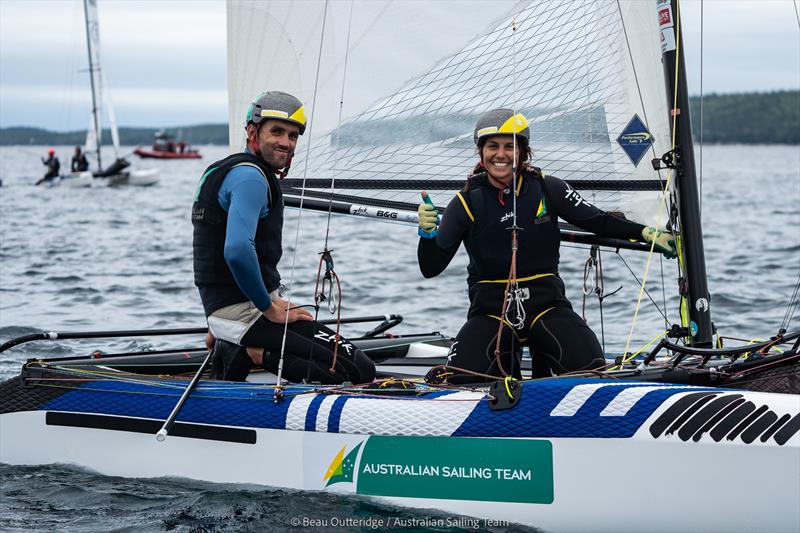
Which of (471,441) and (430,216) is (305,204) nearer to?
(430,216)

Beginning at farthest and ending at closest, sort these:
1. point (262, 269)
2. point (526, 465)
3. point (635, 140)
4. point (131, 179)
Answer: point (131, 179), point (635, 140), point (262, 269), point (526, 465)

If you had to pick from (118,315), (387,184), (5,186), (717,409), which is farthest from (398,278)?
(5,186)

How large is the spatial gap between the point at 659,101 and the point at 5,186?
35.1 metres

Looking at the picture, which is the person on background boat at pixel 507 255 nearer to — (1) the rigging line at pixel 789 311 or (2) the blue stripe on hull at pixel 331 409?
(2) the blue stripe on hull at pixel 331 409

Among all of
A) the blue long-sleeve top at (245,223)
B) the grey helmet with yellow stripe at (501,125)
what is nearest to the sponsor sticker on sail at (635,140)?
the grey helmet with yellow stripe at (501,125)

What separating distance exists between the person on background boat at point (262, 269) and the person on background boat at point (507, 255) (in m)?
0.52

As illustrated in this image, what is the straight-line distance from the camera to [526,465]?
4020 mm

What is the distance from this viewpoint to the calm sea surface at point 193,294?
4414 millimetres

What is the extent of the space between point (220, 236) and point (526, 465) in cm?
163

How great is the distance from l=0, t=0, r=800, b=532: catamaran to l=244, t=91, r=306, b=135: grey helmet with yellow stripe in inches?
20.0

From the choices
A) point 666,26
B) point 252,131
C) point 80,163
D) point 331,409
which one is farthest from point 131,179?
point 331,409

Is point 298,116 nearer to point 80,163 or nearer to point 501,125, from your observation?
point 501,125

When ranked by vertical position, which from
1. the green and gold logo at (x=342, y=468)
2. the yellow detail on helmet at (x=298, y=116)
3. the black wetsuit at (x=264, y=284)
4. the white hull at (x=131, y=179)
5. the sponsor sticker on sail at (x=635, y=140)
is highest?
the yellow detail on helmet at (x=298, y=116)

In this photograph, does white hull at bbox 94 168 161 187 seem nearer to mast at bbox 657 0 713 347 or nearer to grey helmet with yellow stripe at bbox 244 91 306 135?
grey helmet with yellow stripe at bbox 244 91 306 135
